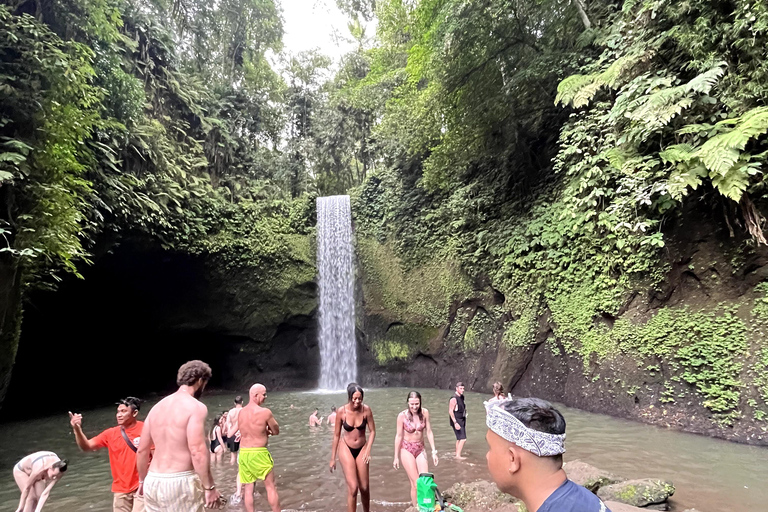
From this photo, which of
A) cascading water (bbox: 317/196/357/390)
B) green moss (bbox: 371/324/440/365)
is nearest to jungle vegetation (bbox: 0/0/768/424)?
cascading water (bbox: 317/196/357/390)

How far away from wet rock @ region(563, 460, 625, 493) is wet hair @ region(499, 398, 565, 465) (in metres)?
4.06

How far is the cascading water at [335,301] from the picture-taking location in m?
17.4

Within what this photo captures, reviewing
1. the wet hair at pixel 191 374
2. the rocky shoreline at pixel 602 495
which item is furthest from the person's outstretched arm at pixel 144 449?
the rocky shoreline at pixel 602 495

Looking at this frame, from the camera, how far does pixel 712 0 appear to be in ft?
24.8

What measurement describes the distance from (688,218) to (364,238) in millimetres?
12409

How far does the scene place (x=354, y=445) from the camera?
4.61m

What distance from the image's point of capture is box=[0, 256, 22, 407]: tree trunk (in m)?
7.37

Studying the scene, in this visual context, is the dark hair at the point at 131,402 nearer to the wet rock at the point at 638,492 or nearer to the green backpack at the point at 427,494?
the green backpack at the point at 427,494

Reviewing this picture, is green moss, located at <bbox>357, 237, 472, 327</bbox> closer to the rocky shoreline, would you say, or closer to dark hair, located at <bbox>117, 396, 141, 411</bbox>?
the rocky shoreline

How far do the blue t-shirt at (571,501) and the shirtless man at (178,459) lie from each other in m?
2.54

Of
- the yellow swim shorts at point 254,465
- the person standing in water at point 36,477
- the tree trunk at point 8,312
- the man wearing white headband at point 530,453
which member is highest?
the tree trunk at point 8,312

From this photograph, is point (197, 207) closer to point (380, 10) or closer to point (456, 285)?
point (456, 285)

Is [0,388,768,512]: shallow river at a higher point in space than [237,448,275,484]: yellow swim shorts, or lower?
lower

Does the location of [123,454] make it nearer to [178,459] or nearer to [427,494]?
[178,459]
